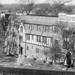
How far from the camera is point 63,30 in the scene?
29.2m

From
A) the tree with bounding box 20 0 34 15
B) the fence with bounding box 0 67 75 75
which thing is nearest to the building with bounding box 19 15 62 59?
the fence with bounding box 0 67 75 75

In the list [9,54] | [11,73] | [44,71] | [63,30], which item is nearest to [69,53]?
[63,30]

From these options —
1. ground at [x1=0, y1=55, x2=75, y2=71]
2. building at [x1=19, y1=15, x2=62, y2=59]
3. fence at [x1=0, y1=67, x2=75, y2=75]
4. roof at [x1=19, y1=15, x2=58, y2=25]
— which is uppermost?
roof at [x1=19, y1=15, x2=58, y2=25]

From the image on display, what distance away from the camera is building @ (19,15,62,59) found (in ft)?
104

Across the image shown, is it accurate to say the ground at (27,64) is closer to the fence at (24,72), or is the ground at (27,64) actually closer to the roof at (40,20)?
the fence at (24,72)

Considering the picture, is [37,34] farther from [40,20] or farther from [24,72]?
[24,72]

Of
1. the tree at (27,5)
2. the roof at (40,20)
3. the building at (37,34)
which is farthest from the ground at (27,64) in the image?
the tree at (27,5)

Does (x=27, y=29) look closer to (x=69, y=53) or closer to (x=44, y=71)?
(x=69, y=53)

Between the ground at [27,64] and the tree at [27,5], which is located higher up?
the tree at [27,5]

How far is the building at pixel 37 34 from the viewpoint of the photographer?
31.8m

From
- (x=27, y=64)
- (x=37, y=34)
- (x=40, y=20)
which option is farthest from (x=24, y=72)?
(x=40, y=20)

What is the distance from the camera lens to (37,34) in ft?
110

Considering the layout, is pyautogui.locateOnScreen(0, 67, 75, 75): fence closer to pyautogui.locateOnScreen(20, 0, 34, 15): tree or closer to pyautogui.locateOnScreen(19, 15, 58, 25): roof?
pyautogui.locateOnScreen(19, 15, 58, 25): roof

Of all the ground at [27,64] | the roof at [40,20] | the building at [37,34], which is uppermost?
the roof at [40,20]
